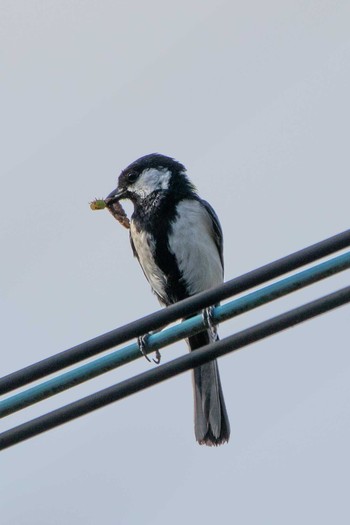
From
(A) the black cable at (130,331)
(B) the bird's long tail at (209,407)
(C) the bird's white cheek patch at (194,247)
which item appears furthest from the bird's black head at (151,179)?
(A) the black cable at (130,331)

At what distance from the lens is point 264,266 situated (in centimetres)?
371

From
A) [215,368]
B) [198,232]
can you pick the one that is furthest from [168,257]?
[215,368]

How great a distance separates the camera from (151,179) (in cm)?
816

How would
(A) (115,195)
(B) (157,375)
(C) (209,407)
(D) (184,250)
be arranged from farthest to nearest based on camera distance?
(A) (115,195) → (D) (184,250) → (C) (209,407) → (B) (157,375)

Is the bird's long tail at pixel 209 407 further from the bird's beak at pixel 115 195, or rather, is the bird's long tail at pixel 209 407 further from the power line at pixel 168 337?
the power line at pixel 168 337

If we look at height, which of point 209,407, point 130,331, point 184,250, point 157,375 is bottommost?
point 157,375

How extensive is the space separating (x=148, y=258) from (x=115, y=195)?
87cm

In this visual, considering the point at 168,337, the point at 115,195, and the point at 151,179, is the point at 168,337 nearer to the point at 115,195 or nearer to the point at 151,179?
the point at 151,179

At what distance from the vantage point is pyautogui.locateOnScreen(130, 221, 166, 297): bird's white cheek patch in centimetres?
769

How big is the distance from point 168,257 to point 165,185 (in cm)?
60

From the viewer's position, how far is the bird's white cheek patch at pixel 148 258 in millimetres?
7686

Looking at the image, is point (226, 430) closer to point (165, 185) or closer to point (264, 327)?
point (165, 185)

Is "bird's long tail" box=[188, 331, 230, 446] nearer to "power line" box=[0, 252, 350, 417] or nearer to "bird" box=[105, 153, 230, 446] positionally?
"bird" box=[105, 153, 230, 446]

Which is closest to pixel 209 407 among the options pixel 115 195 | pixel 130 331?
pixel 115 195
